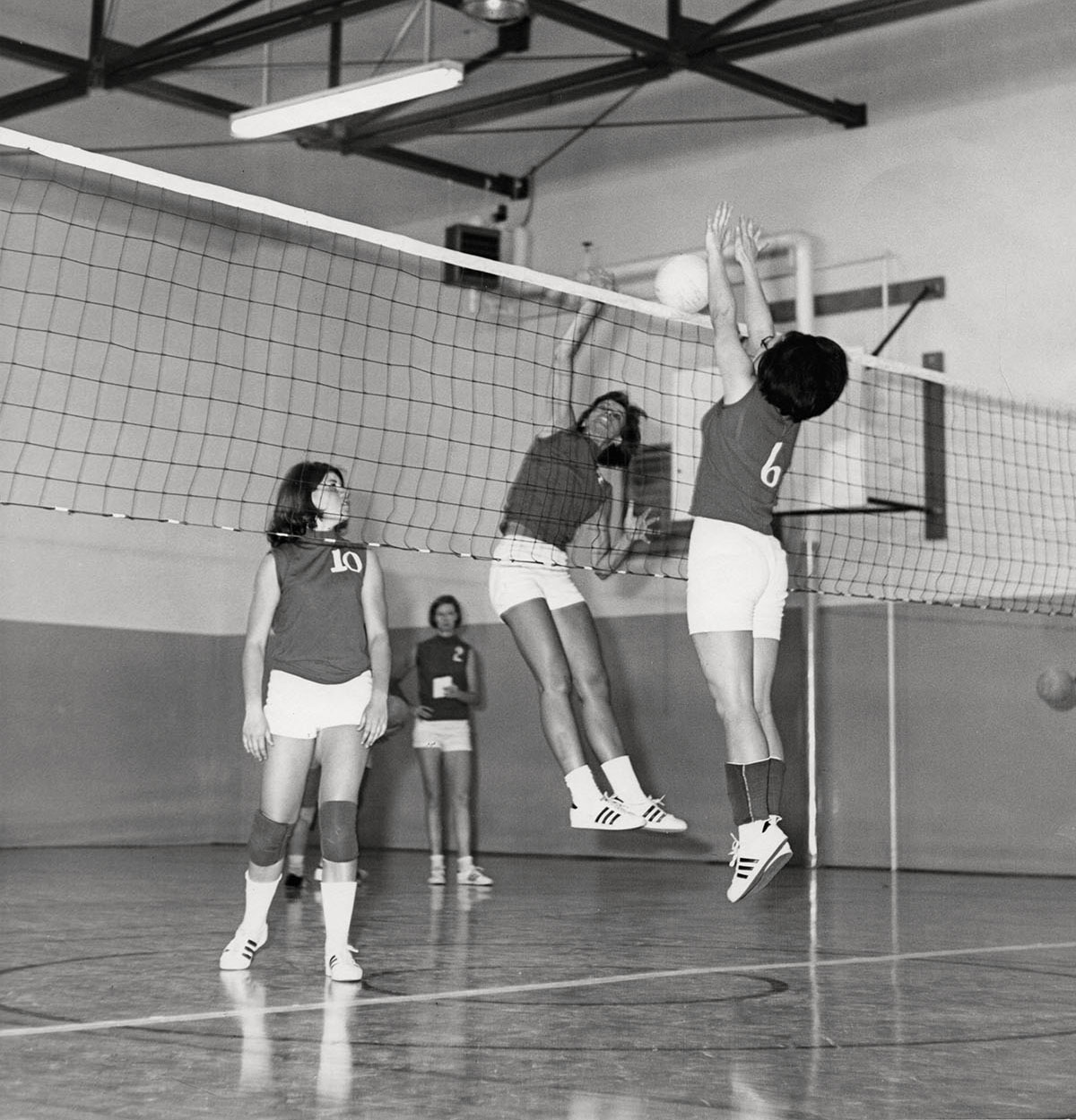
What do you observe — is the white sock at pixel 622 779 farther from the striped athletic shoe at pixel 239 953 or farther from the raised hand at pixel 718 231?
the raised hand at pixel 718 231

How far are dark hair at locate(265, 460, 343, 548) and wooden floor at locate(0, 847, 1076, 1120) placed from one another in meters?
1.65

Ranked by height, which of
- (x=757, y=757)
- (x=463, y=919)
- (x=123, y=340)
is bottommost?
(x=463, y=919)

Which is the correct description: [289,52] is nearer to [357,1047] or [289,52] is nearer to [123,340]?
[123,340]

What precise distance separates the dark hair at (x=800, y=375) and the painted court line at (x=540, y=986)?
2.18m

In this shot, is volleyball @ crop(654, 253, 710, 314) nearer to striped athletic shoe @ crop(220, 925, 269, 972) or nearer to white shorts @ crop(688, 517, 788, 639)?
white shorts @ crop(688, 517, 788, 639)

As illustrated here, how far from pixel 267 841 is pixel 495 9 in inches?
229

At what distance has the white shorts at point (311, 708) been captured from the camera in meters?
5.95

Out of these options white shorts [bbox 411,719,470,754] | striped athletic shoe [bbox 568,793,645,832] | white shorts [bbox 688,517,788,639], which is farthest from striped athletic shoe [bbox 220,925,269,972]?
white shorts [bbox 411,719,470,754]

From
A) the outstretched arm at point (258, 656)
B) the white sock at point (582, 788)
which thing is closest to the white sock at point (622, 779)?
the white sock at point (582, 788)

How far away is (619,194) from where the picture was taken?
47.5 ft

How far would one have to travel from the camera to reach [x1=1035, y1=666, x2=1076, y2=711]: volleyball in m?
11.2

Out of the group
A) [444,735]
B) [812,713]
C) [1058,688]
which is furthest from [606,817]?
[812,713]

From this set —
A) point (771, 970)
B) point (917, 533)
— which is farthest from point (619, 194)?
point (771, 970)

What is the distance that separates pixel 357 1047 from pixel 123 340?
37.3ft
